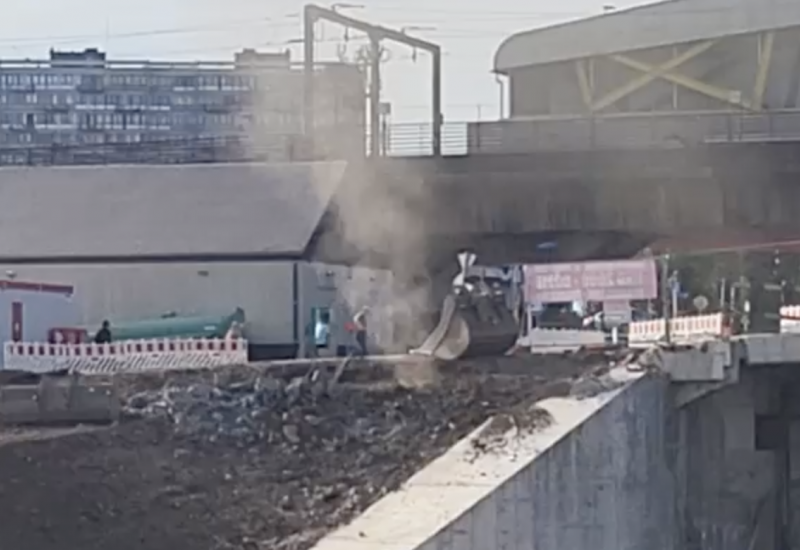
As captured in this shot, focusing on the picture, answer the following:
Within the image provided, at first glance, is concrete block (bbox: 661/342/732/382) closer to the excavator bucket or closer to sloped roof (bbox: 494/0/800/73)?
the excavator bucket

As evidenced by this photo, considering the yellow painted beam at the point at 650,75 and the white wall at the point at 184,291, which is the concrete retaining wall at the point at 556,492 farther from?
the yellow painted beam at the point at 650,75

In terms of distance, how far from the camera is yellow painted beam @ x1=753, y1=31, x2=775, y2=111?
45969 mm

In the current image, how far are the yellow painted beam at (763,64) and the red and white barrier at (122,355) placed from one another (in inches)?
943

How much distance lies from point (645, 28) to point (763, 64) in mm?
4685

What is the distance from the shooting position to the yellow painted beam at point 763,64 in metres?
46.0

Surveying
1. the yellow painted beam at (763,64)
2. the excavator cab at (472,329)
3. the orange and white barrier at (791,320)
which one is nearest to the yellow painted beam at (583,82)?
the yellow painted beam at (763,64)

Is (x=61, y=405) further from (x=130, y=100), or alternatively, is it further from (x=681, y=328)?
(x=130, y=100)

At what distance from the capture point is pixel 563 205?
35500 mm

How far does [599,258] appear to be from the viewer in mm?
36438

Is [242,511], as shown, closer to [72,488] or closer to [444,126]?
[72,488]

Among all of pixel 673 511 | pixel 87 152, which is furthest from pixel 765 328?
pixel 87 152

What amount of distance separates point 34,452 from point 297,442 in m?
2.40

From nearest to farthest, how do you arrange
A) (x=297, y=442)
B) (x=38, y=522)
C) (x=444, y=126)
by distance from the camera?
1. (x=38, y=522)
2. (x=297, y=442)
3. (x=444, y=126)

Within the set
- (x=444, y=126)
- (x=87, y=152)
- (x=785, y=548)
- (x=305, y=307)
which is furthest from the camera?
(x=87, y=152)
